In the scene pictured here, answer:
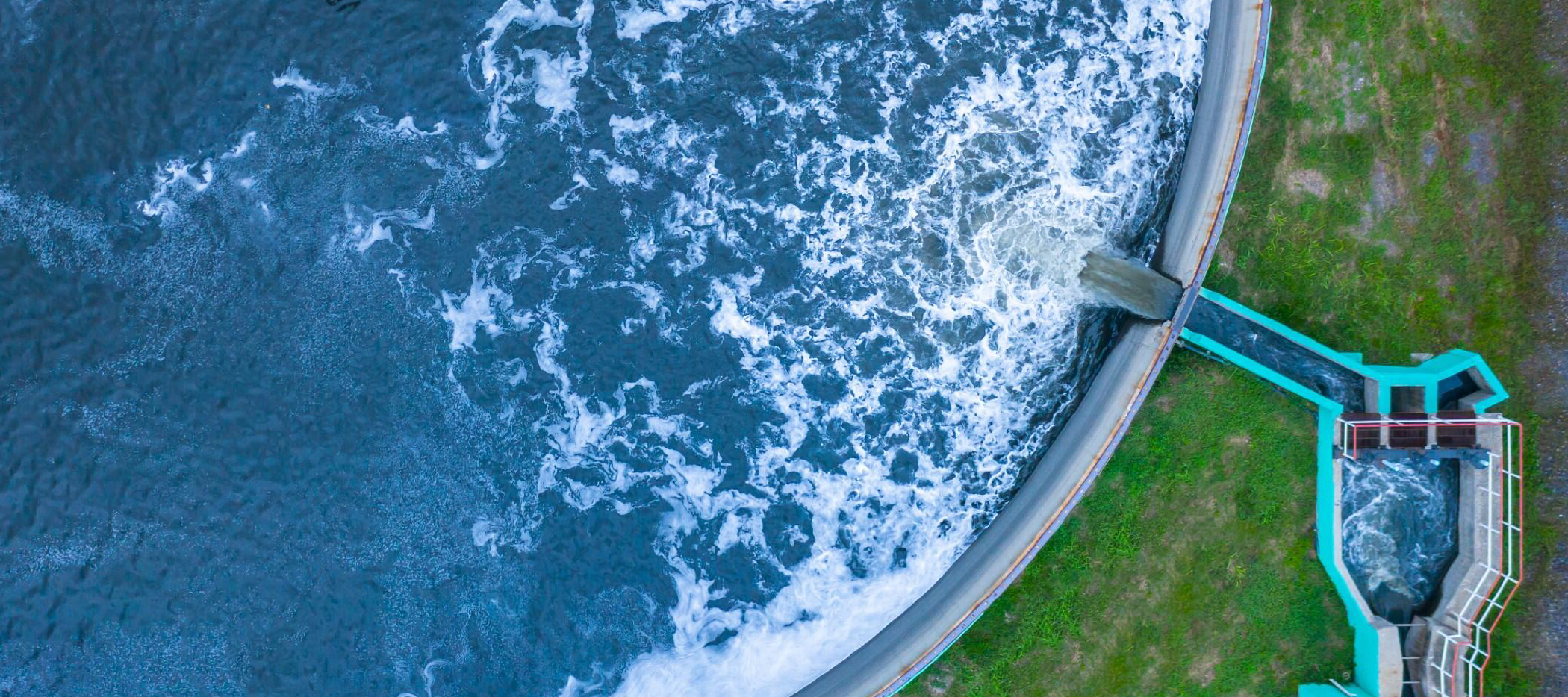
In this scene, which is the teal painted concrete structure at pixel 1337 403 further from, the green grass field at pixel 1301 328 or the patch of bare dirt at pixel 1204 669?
the patch of bare dirt at pixel 1204 669

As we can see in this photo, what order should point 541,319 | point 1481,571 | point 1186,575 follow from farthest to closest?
point 541,319
point 1186,575
point 1481,571

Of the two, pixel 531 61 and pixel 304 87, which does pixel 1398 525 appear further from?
pixel 304 87

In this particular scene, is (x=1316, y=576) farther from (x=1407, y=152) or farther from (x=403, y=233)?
(x=403, y=233)

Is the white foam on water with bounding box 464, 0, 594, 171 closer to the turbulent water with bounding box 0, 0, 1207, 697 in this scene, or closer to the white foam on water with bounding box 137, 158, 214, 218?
the turbulent water with bounding box 0, 0, 1207, 697

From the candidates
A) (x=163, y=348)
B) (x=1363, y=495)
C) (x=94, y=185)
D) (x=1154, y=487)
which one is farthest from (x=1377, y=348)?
(x=94, y=185)

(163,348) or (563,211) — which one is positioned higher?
(563,211)

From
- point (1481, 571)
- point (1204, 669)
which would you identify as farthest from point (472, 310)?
point (1481, 571)

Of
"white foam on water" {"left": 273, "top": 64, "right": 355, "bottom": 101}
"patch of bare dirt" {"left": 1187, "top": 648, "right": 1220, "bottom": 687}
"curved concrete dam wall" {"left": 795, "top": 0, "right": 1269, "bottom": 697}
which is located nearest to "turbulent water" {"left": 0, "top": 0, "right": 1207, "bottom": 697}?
"white foam on water" {"left": 273, "top": 64, "right": 355, "bottom": 101}
